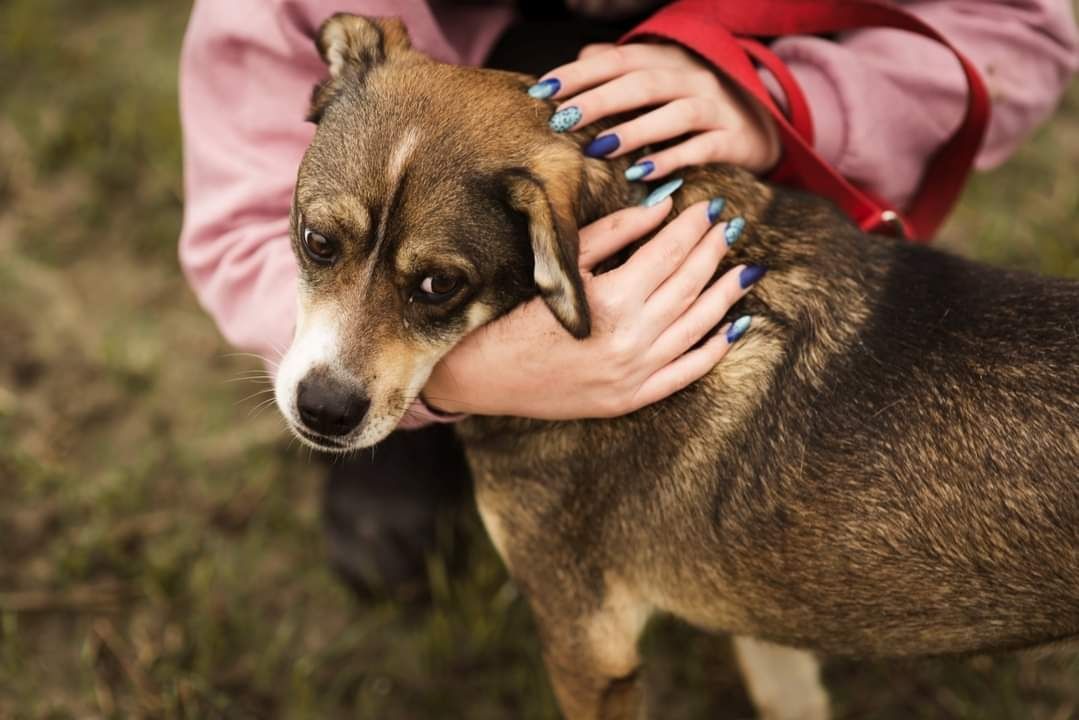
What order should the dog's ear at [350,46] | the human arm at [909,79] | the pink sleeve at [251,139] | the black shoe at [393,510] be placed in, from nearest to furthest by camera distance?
the dog's ear at [350,46], the pink sleeve at [251,139], the human arm at [909,79], the black shoe at [393,510]

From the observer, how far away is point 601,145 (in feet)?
7.52

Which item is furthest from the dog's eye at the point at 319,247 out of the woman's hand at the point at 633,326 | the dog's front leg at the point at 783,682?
the dog's front leg at the point at 783,682

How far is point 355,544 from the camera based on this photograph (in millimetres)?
3486

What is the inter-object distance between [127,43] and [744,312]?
4251mm

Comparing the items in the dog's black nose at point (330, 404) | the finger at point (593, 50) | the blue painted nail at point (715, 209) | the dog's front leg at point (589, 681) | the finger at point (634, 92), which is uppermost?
the finger at point (634, 92)

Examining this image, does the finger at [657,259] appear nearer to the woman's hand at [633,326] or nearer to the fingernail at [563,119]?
the woman's hand at [633,326]

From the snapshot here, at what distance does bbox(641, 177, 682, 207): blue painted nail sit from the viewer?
2.35m

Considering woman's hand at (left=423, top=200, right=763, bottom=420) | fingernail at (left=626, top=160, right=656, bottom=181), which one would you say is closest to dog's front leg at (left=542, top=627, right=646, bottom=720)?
woman's hand at (left=423, top=200, right=763, bottom=420)

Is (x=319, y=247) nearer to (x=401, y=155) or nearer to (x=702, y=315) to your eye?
(x=401, y=155)

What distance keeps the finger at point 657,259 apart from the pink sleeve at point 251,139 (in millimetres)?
714

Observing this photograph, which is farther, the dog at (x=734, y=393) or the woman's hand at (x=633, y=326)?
the woman's hand at (x=633, y=326)

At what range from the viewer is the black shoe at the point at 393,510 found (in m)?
3.50

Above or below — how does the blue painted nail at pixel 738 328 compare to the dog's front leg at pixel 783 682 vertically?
above

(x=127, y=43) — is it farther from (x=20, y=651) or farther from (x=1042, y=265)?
(x=1042, y=265)
